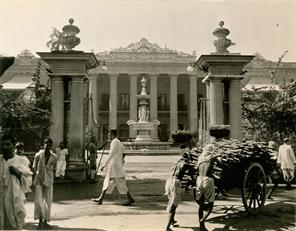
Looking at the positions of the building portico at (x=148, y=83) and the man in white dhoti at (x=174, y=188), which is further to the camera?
the building portico at (x=148, y=83)

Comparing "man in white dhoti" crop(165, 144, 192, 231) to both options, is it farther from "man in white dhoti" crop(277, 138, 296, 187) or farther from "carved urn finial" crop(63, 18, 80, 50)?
"carved urn finial" crop(63, 18, 80, 50)

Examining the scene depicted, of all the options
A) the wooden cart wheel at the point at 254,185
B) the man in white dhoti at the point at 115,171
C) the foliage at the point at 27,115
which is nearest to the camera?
the wooden cart wheel at the point at 254,185

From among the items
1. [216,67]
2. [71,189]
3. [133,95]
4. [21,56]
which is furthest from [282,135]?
[21,56]

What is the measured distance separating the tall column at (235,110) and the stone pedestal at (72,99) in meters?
4.60

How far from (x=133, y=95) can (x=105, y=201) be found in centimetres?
3943

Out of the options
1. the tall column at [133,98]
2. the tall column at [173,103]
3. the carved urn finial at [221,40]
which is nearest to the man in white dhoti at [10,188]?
the carved urn finial at [221,40]

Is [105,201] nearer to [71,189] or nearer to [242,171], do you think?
[71,189]

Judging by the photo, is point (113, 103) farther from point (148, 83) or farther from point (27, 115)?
point (27, 115)

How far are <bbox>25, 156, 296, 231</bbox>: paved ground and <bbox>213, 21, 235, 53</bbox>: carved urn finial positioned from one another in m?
4.71

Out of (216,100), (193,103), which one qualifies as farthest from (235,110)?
(193,103)

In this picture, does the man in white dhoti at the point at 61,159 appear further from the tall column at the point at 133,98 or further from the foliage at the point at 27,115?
the tall column at the point at 133,98

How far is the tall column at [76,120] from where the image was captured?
42.4 feet

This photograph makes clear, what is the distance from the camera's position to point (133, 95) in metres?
49.0

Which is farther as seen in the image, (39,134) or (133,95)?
(133,95)
